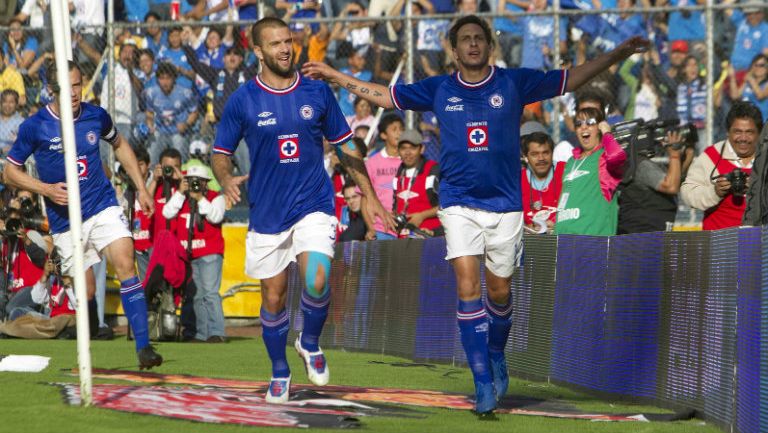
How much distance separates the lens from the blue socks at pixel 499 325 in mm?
9500

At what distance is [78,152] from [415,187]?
5.27 m

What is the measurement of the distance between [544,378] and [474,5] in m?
8.26

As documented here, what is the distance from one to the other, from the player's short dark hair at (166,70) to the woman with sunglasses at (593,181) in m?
8.36

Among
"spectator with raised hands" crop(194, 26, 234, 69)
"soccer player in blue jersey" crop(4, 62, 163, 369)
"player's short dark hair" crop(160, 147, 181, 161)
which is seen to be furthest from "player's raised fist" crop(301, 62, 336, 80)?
"spectator with raised hands" crop(194, 26, 234, 69)

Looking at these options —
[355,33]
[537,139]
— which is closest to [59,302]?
[355,33]

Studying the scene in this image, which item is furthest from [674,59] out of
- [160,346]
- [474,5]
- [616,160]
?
[160,346]

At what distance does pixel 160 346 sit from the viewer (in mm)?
16562

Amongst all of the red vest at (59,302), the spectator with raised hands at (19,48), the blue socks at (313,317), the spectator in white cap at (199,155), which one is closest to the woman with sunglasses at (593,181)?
the blue socks at (313,317)

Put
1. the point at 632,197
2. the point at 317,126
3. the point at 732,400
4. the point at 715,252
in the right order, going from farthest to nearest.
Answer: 1. the point at 632,197
2. the point at 317,126
3. the point at 715,252
4. the point at 732,400

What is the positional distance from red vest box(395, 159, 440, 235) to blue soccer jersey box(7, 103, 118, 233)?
4.76m

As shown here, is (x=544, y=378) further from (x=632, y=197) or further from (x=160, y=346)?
(x=160, y=346)

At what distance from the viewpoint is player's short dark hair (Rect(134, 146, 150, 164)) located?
59.5 ft

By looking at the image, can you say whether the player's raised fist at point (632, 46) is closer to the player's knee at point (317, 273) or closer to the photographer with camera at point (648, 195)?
the player's knee at point (317, 273)

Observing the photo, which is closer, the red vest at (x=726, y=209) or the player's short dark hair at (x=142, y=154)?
the red vest at (x=726, y=209)
